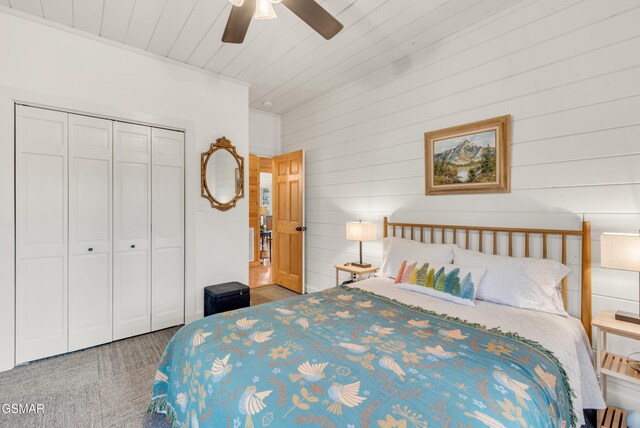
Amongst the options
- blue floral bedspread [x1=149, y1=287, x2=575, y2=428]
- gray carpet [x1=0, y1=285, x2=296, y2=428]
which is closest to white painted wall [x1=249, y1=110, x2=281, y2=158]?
gray carpet [x1=0, y1=285, x2=296, y2=428]

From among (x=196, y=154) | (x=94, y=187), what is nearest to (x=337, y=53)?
(x=196, y=154)

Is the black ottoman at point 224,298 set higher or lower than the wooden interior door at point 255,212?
lower

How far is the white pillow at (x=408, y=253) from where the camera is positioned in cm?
249

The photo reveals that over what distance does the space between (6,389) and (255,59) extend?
11.4 feet

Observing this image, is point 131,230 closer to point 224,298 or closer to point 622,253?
point 224,298

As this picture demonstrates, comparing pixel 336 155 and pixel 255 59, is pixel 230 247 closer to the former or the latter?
pixel 336 155

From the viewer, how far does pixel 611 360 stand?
179 cm

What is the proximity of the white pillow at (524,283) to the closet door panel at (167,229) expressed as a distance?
2965 millimetres

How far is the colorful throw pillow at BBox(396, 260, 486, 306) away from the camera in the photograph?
82.1 inches

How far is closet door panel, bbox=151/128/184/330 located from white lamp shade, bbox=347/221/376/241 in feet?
→ 6.25

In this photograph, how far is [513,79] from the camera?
2.33 meters

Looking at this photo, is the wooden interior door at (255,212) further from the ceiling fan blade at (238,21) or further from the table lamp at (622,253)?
the table lamp at (622,253)

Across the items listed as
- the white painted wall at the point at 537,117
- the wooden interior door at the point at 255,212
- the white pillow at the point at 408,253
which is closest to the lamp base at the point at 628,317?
the white painted wall at the point at 537,117

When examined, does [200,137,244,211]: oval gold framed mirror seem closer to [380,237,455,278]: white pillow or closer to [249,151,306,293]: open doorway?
[249,151,306,293]: open doorway
